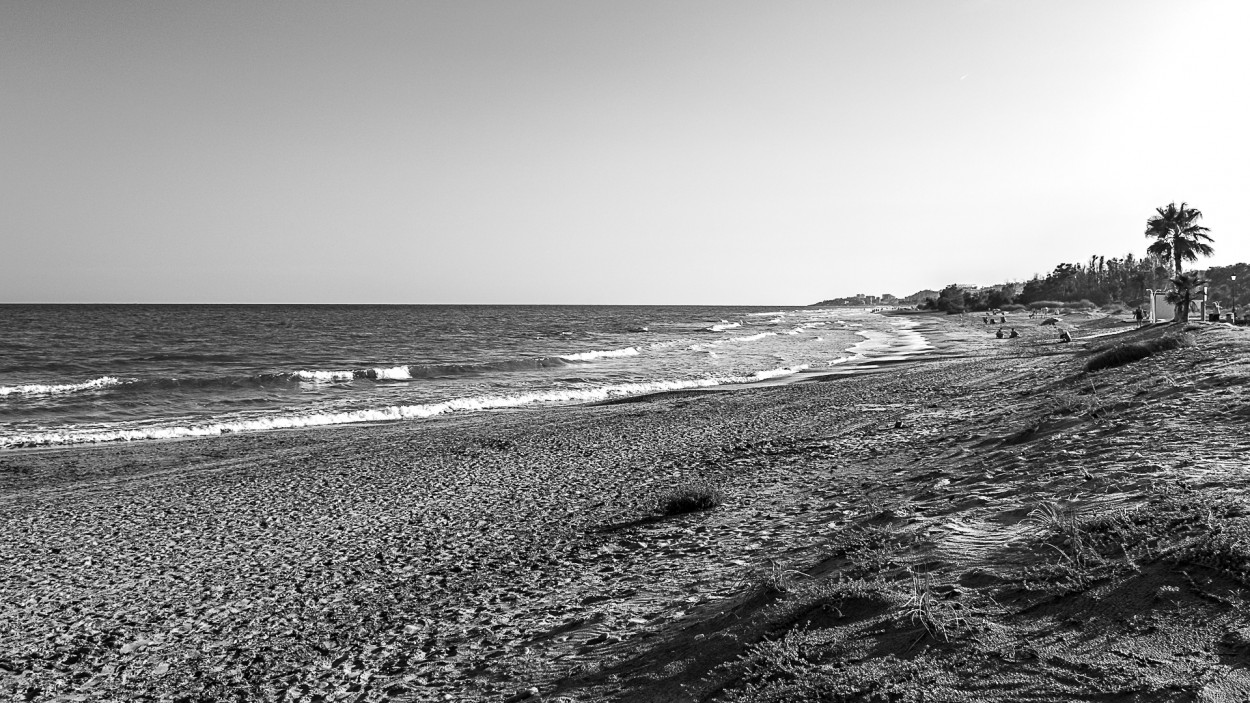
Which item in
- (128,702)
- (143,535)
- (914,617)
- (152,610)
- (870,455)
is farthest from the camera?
(870,455)

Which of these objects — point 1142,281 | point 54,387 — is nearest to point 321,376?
point 54,387

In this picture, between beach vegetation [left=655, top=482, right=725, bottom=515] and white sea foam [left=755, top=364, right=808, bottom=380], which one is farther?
white sea foam [left=755, top=364, right=808, bottom=380]

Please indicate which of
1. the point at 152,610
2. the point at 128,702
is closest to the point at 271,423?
the point at 152,610

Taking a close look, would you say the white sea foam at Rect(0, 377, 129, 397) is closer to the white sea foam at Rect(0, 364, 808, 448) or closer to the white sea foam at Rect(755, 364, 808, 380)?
the white sea foam at Rect(0, 364, 808, 448)

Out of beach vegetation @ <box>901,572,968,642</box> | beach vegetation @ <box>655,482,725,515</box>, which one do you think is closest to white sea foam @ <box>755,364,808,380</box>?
beach vegetation @ <box>655,482,725,515</box>

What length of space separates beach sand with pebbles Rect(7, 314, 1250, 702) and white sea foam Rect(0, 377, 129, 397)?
17601 mm

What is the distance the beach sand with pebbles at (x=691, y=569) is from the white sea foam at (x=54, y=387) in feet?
57.7

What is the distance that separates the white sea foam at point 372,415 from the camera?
18031 mm

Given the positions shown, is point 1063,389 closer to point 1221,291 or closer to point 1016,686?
point 1016,686

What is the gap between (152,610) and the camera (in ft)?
21.1

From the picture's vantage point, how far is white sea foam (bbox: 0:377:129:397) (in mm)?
26484

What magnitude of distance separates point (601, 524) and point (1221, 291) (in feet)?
283

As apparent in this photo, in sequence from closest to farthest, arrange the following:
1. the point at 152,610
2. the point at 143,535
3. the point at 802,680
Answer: the point at 802,680
the point at 152,610
the point at 143,535

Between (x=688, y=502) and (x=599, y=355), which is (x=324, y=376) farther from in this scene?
(x=688, y=502)
